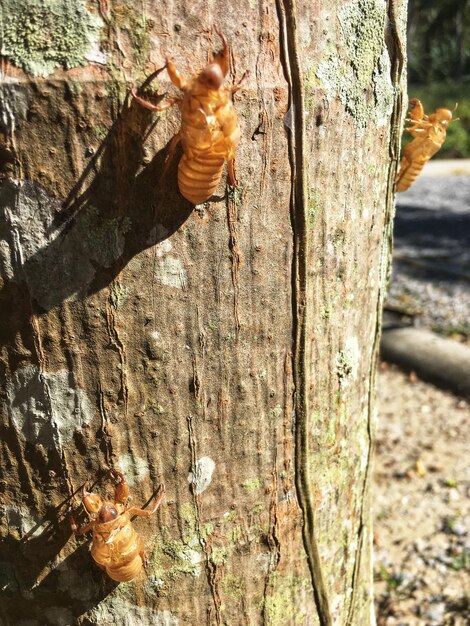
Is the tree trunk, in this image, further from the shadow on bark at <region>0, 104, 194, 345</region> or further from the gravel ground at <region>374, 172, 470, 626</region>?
the gravel ground at <region>374, 172, 470, 626</region>

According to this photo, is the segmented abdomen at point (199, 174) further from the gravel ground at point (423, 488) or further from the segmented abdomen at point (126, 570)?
the gravel ground at point (423, 488)

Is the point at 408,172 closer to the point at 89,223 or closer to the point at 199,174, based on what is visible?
the point at 199,174

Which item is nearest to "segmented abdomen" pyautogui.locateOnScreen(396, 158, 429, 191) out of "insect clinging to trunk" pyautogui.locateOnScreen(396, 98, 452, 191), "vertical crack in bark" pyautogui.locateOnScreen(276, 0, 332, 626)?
"insect clinging to trunk" pyautogui.locateOnScreen(396, 98, 452, 191)

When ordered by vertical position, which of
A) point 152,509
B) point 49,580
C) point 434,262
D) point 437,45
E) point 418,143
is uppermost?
point 437,45

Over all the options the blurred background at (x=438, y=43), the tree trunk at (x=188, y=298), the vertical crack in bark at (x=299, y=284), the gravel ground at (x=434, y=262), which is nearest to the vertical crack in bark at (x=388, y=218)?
the tree trunk at (x=188, y=298)

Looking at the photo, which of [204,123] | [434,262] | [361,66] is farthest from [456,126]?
[204,123]
